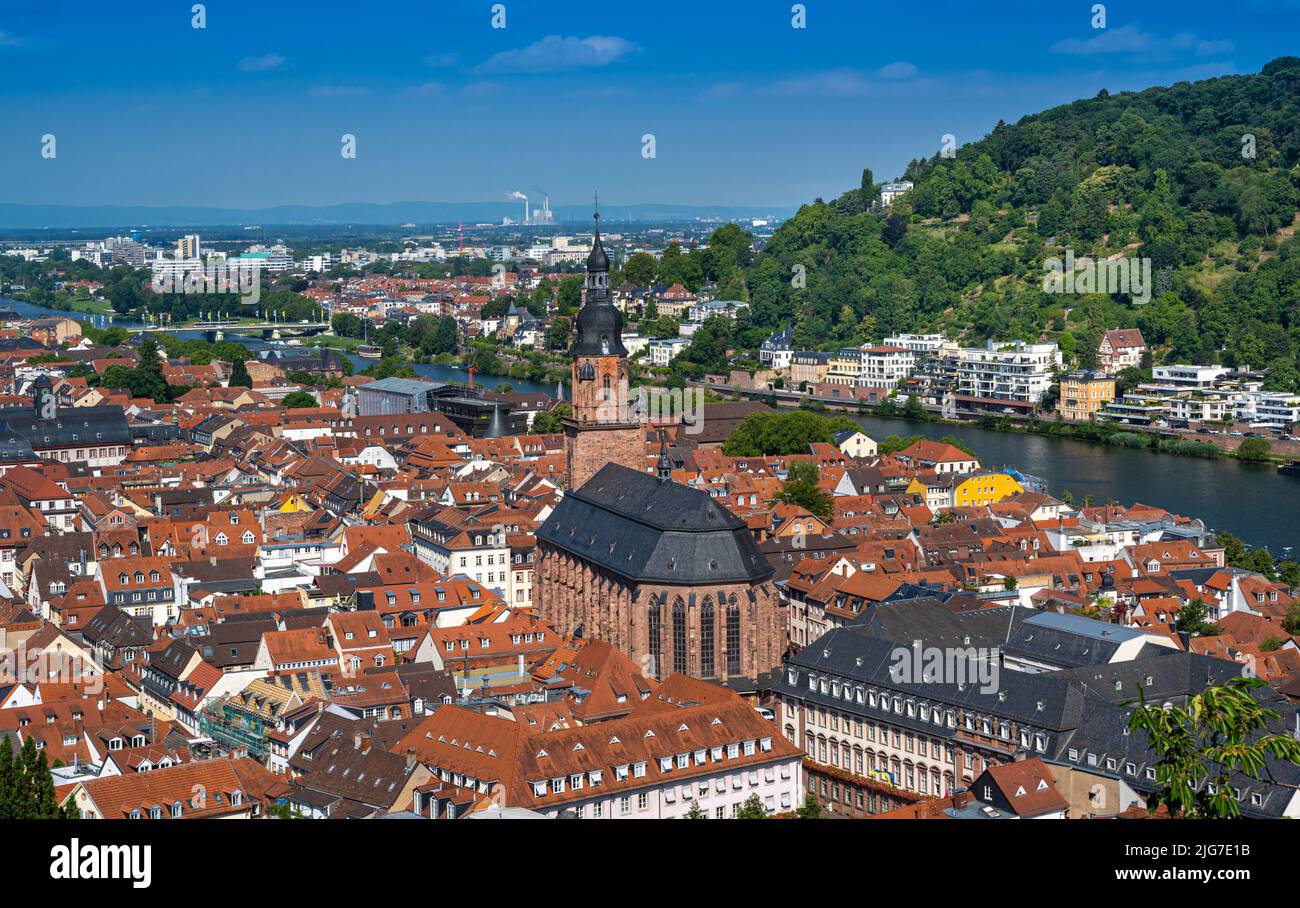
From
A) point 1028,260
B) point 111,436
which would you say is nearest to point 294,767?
point 111,436

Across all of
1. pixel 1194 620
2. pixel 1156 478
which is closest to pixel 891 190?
pixel 1156 478

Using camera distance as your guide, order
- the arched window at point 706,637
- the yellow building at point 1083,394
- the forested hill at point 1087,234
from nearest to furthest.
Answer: the arched window at point 706,637
the yellow building at point 1083,394
the forested hill at point 1087,234

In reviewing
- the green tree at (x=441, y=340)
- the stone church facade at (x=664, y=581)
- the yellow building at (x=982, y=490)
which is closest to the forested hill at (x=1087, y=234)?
the green tree at (x=441, y=340)

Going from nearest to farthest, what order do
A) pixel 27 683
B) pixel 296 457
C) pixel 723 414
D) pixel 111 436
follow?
pixel 27 683, pixel 296 457, pixel 111 436, pixel 723 414

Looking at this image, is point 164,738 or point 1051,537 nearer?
point 164,738

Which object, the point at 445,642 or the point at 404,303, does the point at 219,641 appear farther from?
the point at 404,303

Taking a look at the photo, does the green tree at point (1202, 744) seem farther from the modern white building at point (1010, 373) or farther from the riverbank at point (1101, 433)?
the modern white building at point (1010, 373)

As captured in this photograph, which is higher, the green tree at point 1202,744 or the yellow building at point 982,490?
the green tree at point 1202,744

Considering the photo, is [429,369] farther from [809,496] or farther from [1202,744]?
[1202,744]
